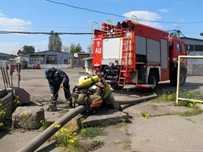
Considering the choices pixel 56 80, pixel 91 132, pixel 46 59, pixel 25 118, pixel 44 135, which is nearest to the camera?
pixel 44 135

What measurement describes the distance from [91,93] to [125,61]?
4.43 m

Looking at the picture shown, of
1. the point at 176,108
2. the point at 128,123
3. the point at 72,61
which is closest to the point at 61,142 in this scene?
the point at 128,123

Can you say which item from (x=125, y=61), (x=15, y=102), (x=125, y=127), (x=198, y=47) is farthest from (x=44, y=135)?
(x=198, y=47)

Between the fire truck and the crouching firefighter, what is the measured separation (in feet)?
12.6

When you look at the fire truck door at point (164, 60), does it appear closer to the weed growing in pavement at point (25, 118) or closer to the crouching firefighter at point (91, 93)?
the crouching firefighter at point (91, 93)

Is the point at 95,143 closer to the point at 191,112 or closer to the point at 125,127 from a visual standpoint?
the point at 125,127

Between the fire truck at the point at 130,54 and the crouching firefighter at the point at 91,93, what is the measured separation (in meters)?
3.85

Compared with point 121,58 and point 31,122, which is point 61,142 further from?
point 121,58

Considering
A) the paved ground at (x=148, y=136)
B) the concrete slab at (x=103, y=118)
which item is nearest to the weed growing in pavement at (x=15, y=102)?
the paved ground at (x=148, y=136)

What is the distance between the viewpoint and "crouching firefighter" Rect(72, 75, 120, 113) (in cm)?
539

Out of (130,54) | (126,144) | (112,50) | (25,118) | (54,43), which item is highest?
(54,43)

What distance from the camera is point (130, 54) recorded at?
9586 mm

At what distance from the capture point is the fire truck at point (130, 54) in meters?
9.62

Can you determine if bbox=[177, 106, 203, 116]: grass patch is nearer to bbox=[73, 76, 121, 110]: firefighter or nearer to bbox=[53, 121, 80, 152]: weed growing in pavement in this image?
bbox=[73, 76, 121, 110]: firefighter
